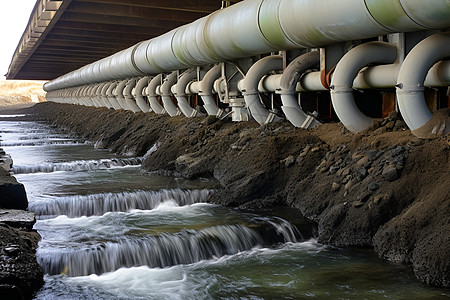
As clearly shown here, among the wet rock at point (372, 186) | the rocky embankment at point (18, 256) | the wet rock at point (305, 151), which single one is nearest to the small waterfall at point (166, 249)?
the rocky embankment at point (18, 256)

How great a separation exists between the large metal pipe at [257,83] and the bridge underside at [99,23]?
5.11 m

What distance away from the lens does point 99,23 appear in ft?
61.2

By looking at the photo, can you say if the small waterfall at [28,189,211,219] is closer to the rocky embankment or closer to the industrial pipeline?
the rocky embankment

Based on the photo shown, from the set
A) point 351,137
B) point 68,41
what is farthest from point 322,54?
point 68,41

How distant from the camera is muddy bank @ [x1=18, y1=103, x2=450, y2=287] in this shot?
5184 mm

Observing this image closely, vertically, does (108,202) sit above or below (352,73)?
below

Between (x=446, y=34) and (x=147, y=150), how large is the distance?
838 centimetres

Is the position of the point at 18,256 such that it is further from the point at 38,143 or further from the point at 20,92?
the point at 20,92

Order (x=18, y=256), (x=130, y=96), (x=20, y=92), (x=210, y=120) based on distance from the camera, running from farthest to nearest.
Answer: (x=20, y=92) < (x=130, y=96) < (x=210, y=120) < (x=18, y=256)

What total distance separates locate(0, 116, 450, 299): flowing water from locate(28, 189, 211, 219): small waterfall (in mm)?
14

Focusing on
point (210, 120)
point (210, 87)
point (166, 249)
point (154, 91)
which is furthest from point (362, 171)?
point (154, 91)

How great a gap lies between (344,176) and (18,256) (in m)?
3.66

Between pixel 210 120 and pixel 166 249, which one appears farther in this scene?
pixel 210 120

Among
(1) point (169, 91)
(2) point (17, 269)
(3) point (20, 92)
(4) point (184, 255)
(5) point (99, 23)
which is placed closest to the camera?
(2) point (17, 269)
